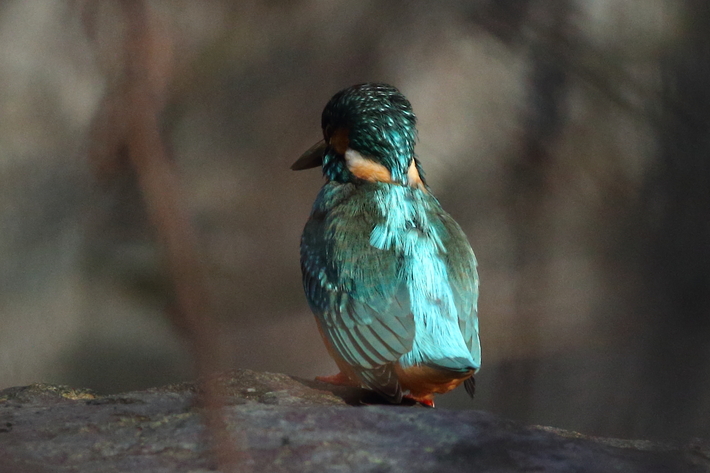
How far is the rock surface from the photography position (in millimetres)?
1635

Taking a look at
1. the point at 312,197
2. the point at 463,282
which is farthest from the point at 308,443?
the point at 312,197

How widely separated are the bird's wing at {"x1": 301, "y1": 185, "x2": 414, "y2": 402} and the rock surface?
Result: 470mm

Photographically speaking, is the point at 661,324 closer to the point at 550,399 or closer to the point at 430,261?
the point at 550,399

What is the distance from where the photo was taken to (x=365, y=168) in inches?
111

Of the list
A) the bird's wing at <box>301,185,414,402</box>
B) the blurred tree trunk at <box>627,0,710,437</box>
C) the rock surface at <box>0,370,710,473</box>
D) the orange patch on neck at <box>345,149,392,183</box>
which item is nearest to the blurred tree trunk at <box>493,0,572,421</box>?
the blurred tree trunk at <box>627,0,710,437</box>

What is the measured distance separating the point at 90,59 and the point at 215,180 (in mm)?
912

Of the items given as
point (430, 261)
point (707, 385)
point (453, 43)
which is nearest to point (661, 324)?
point (707, 385)

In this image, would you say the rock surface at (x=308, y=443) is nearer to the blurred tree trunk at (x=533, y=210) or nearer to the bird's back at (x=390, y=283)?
the bird's back at (x=390, y=283)

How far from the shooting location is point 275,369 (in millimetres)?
4473

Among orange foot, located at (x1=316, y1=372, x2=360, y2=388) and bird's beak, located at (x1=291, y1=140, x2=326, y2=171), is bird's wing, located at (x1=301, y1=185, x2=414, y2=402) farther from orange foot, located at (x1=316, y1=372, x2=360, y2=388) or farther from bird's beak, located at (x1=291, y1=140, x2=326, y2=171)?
bird's beak, located at (x1=291, y1=140, x2=326, y2=171)

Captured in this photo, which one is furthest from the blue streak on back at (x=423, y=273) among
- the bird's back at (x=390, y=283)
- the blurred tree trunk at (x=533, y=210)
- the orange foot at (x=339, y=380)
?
the blurred tree trunk at (x=533, y=210)

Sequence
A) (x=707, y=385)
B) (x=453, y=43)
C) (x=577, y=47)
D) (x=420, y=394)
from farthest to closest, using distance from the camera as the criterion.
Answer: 1. (x=453, y=43)
2. (x=707, y=385)
3. (x=577, y=47)
4. (x=420, y=394)

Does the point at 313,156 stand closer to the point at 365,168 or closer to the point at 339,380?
the point at 365,168

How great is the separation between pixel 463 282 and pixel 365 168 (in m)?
Answer: 0.53
